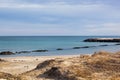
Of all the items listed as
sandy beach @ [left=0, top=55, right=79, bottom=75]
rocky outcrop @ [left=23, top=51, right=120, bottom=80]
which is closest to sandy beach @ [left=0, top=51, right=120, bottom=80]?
rocky outcrop @ [left=23, top=51, right=120, bottom=80]

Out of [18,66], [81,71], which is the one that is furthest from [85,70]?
[18,66]

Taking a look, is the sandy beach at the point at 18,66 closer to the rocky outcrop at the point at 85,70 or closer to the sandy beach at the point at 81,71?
the sandy beach at the point at 81,71

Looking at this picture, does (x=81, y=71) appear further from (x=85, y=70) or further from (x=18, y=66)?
(x=18, y=66)

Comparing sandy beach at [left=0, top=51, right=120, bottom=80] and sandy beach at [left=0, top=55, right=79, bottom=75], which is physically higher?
sandy beach at [left=0, top=51, right=120, bottom=80]

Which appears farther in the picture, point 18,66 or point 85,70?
point 18,66

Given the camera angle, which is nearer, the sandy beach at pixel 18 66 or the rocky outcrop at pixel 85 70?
the rocky outcrop at pixel 85 70

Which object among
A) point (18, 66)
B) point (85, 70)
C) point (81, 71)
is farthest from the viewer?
point (18, 66)

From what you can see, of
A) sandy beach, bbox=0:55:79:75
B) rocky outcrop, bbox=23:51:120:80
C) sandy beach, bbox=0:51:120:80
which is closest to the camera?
sandy beach, bbox=0:51:120:80

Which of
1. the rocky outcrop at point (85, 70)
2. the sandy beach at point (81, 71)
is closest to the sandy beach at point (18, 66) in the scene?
the sandy beach at point (81, 71)

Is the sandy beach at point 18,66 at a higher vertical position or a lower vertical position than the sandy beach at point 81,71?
lower

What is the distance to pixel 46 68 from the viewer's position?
96.5ft

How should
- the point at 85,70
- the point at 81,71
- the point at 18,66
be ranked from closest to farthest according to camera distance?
the point at 81,71
the point at 85,70
the point at 18,66

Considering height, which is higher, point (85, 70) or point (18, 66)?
point (85, 70)

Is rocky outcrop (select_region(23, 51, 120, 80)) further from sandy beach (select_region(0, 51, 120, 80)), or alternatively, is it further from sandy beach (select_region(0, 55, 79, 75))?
sandy beach (select_region(0, 55, 79, 75))
